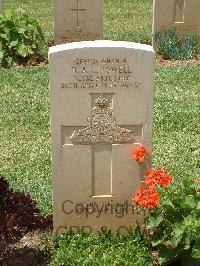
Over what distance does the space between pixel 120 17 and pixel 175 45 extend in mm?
4167

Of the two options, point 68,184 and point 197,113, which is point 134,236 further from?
point 197,113

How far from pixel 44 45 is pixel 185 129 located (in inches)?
169

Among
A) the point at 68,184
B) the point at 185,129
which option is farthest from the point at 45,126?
Answer: the point at 68,184

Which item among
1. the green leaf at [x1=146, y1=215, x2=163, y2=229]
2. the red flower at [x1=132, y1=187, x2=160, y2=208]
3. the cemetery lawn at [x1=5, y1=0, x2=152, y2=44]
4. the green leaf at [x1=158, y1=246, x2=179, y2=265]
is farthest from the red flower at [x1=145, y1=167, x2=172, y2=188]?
the cemetery lawn at [x1=5, y1=0, x2=152, y2=44]

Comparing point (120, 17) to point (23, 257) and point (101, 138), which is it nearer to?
point (101, 138)

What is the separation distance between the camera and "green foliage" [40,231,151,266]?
4.11m

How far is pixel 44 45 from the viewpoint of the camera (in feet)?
33.6

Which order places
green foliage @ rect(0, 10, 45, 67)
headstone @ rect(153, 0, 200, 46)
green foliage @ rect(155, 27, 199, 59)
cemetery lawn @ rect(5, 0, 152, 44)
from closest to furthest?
green foliage @ rect(0, 10, 45, 67) → green foliage @ rect(155, 27, 199, 59) → headstone @ rect(153, 0, 200, 46) → cemetery lawn @ rect(5, 0, 152, 44)

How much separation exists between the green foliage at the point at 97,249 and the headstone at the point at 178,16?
6.31 metres

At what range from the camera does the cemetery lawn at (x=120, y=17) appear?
11.7 metres

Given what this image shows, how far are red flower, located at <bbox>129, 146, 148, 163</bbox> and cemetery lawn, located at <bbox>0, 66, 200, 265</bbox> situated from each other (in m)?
0.44

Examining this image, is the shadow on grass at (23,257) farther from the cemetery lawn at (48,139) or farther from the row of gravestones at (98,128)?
the row of gravestones at (98,128)

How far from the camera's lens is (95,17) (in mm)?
10141

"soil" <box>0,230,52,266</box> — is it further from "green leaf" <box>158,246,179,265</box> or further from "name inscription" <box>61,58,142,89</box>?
"name inscription" <box>61,58,142,89</box>
